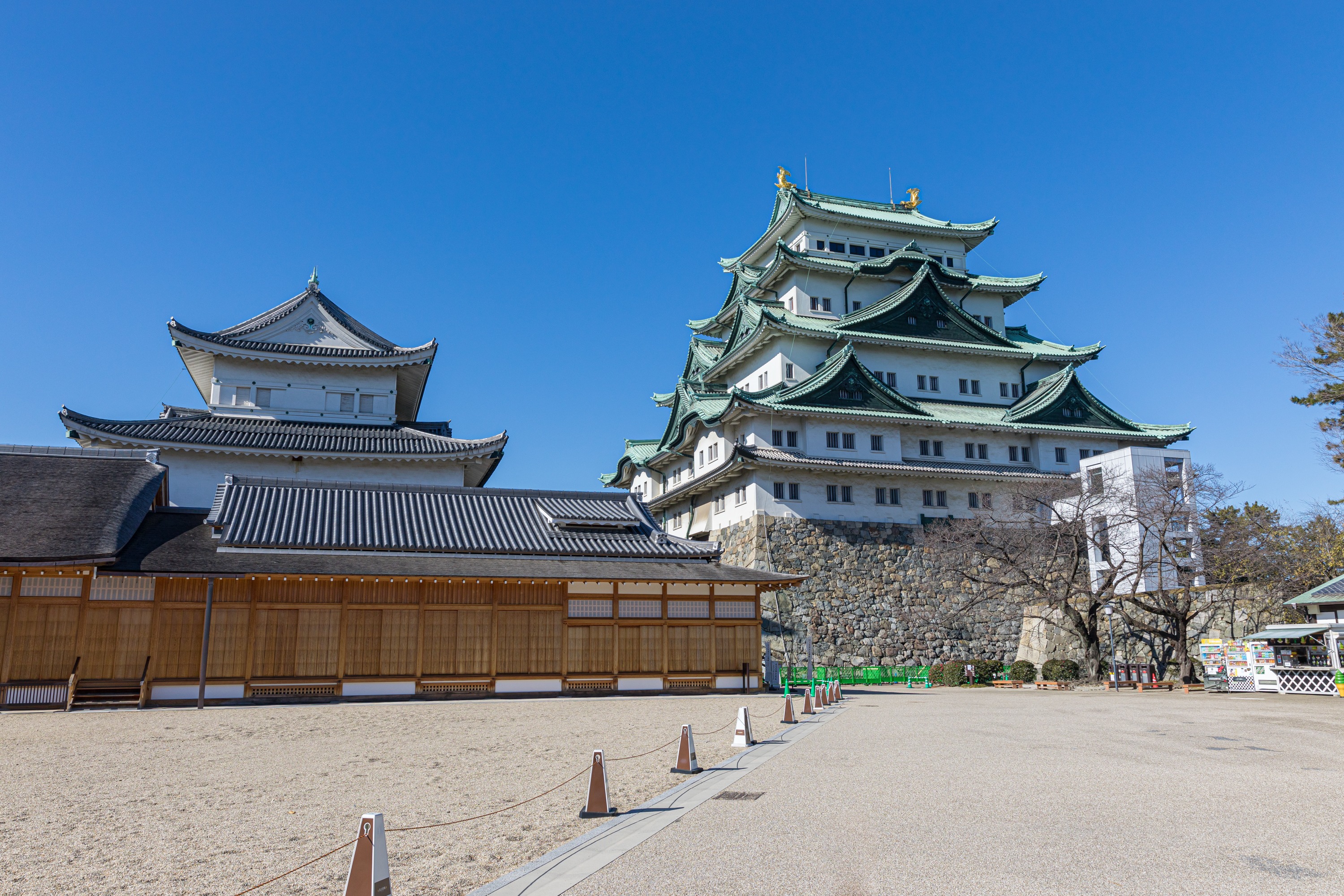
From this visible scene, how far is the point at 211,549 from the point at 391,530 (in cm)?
497

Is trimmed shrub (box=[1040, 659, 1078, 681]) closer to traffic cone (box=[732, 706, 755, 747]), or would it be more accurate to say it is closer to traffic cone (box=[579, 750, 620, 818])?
traffic cone (box=[732, 706, 755, 747])

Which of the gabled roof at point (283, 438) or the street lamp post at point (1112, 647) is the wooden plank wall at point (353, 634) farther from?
the street lamp post at point (1112, 647)

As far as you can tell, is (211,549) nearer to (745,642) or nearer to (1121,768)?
(745,642)

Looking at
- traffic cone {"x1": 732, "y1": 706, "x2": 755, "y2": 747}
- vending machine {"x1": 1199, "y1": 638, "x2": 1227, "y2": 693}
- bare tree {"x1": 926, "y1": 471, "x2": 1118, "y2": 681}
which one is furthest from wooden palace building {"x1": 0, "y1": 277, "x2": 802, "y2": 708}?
vending machine {"x1": 1199, "y1": 638, "x2": 1227, "y2": 693}

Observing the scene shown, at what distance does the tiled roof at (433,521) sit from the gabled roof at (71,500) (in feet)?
7.26

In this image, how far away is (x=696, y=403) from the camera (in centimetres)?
4606

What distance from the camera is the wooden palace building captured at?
21531 millimetres

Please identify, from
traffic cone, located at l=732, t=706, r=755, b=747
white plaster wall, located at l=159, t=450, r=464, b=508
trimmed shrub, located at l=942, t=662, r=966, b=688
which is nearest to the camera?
traffic cone, located at l=732, t=706, r=755, b=747

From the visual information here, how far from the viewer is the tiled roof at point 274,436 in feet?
108

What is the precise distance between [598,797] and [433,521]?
2050cm

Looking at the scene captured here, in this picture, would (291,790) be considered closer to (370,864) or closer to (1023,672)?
(370,864)

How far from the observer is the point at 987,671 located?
35438mm

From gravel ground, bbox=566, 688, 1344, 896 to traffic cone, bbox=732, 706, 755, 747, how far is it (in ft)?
2.68

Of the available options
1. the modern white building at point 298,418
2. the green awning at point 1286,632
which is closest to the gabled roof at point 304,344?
the modern white building at point 298,418
